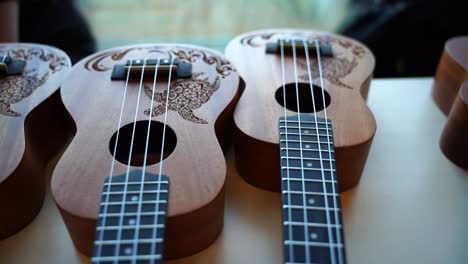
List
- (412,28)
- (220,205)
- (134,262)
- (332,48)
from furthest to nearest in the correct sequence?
(412,28) → (332,48) → (220,205) → (134,262)

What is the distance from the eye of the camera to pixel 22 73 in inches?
29.9

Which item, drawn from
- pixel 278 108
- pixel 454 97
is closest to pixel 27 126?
pixel 278 108

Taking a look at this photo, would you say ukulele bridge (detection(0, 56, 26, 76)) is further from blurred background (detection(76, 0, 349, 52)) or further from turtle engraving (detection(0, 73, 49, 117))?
blurred background (detection(76, 0, 349, 52))

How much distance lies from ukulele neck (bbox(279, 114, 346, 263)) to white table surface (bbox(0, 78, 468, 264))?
10cm

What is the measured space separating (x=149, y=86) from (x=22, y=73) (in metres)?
0.24

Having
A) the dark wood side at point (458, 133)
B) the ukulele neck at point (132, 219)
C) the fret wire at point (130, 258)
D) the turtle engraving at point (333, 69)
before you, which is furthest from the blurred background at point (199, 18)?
the fret wire at point (130, 258)

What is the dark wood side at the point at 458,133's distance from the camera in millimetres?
711

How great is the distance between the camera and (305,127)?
2.17 feet

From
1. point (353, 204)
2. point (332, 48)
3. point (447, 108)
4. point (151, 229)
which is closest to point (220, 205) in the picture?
point (151, 229)

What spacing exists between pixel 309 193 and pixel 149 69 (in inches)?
14.8

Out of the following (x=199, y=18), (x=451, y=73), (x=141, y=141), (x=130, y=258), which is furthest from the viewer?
(x=199, y=18)

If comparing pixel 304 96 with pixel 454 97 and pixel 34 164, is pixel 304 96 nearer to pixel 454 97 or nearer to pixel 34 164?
pixel 454 97

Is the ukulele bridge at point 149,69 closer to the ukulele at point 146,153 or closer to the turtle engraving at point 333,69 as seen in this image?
the ukulele at point 146,153

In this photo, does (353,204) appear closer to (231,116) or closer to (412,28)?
(231,116)
